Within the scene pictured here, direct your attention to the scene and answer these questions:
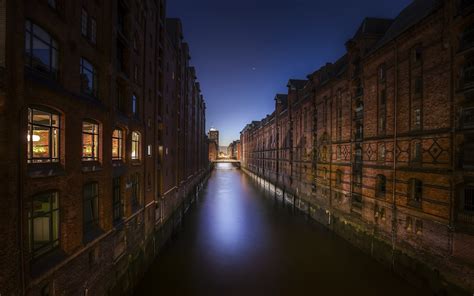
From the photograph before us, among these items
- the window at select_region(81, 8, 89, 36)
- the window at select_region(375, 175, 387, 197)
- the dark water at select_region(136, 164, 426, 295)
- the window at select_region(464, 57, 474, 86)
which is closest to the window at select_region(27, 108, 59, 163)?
the window at select_region(81, 8, 89, 36)

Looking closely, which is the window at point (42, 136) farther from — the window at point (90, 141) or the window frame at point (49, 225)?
the window at point (90, 141)

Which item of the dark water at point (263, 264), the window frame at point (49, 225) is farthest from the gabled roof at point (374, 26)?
the window frame at point (49, 225)

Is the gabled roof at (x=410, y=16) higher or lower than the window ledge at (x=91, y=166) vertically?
higher

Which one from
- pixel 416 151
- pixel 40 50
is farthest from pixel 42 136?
pixel 416 151

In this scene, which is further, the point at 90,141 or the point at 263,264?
the point at 263,264

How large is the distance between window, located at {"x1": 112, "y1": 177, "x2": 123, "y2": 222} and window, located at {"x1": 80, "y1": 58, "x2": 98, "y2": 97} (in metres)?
4.54

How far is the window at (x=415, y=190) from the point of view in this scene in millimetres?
13227

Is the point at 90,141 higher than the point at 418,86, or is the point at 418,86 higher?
the point at 418,86

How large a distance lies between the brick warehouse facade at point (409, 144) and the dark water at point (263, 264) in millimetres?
1717

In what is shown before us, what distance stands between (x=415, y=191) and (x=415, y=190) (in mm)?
58

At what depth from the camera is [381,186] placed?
16.4m

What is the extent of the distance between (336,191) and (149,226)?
16939 mm

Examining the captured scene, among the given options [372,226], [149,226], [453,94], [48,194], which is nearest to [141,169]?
[149,226]

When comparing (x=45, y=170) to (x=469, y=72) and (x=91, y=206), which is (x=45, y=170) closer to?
(x=91, y=206)
